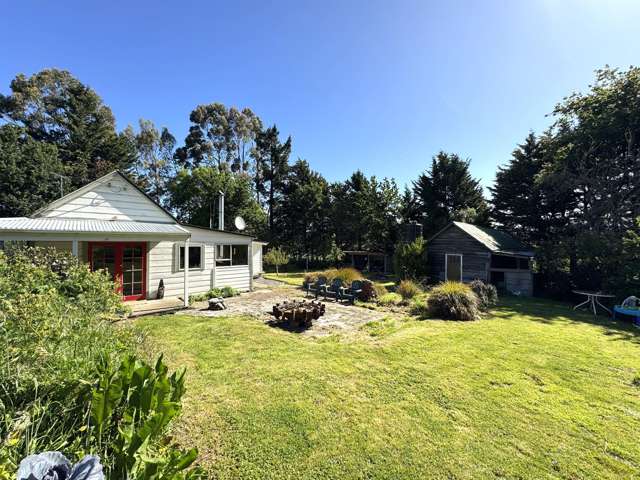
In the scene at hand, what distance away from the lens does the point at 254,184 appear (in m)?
34.0

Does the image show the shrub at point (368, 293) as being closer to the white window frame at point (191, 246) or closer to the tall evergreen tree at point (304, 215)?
the white window frame at point (191, 246)

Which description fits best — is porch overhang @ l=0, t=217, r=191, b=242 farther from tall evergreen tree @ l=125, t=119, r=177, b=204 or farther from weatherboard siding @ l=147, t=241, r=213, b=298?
tall evergreen tree @ l=125, t=119, r=177, b=204

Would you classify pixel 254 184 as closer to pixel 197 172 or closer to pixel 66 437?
pixel 197 172

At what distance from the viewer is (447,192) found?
1135 inches

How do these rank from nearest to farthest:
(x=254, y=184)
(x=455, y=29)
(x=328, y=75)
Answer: (x=455, y=29) < (x=328, y=75) < (x=254, y=184)

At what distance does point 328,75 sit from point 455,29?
17.4 feet

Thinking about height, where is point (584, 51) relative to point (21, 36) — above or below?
below

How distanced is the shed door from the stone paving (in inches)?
336

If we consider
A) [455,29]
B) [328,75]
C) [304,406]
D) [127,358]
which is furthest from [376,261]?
[127,358]

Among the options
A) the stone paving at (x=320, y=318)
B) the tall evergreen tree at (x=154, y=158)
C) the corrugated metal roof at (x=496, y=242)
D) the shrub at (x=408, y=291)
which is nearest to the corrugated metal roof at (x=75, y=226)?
the stone paving at (x=320, y=318)

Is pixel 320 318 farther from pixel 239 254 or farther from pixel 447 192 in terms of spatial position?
pixel 447 192

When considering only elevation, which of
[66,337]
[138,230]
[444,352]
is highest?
[138,230]

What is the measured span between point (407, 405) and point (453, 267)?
13968 millimetres

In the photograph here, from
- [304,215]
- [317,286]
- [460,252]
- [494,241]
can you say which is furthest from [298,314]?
[304,215]
